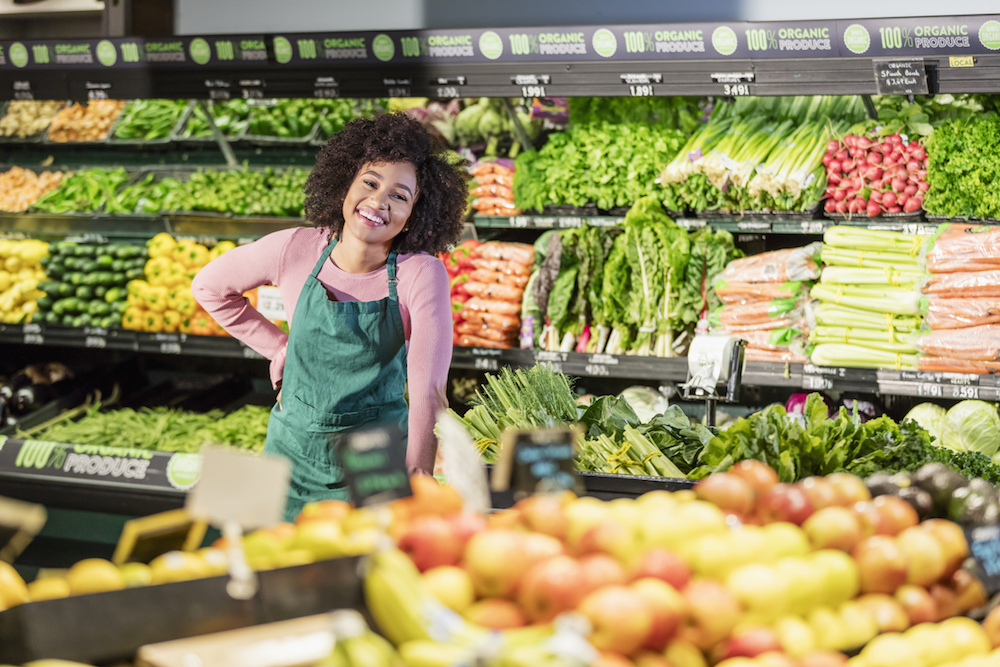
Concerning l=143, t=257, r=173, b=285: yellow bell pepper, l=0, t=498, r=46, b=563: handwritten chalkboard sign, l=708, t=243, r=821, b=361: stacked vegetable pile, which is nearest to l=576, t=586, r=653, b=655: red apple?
l=0, t=498, r=46, b=563: handwritten chalkboard sign

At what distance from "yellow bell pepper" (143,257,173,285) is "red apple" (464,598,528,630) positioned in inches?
143

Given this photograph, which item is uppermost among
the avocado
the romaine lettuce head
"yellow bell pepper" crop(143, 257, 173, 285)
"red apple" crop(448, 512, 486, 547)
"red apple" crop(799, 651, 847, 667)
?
"yellow bell pepper" crop(143, 257, 173, 285)

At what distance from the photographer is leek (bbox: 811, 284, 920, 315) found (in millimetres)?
3533

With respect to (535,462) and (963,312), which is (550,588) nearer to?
(535,462)

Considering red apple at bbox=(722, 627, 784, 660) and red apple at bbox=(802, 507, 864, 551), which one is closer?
red apple at bbox=(722, 627, 784, 660)

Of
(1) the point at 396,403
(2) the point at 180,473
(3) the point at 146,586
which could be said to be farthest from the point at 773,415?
(2) the point at 180,473

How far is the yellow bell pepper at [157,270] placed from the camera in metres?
4.33

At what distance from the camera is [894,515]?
1398 mm

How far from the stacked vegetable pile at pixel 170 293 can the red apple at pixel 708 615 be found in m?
3.47

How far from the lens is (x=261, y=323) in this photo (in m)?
3.03

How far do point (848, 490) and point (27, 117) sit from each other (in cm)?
499

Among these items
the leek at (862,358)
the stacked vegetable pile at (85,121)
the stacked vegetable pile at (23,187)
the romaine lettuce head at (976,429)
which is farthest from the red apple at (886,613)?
the stacked vegetable pile at (85,121)

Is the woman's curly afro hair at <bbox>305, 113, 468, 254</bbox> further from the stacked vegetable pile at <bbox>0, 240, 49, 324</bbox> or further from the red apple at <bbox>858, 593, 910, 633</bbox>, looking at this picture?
the stacked vegetable pile at <bbox>0, 240, 49, 324</bbox>

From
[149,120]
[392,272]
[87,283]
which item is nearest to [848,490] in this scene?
[392,272]
